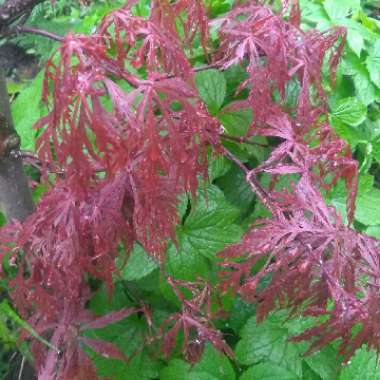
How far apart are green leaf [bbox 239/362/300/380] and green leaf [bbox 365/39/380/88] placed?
0.72m

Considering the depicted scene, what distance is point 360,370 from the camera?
99cm

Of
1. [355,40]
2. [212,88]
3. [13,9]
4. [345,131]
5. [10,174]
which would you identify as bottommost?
[345,131]

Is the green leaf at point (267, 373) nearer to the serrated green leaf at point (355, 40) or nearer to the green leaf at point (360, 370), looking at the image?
the green leaf at point (360, 370)

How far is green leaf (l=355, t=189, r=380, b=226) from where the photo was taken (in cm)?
114

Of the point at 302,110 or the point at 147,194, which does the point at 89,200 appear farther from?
the point at 302,110

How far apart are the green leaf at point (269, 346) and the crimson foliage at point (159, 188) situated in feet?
0.82

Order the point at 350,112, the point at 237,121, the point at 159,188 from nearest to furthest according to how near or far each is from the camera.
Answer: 1. the point at 159,188
2. the point at 237,121
3. the point at 350,112

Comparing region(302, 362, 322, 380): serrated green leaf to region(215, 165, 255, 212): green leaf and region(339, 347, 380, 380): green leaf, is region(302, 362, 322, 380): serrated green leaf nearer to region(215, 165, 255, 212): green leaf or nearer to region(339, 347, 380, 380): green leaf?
region(339, 347, 380, 380): green leaf

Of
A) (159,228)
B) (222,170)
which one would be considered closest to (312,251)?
(159,228)

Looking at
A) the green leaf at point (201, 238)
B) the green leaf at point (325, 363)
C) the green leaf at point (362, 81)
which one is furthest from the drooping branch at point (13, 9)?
the green leaf at point (362, 81)

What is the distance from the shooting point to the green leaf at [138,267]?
99 cm

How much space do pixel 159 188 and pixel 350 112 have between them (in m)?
0.76

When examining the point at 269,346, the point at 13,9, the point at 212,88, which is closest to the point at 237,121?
the point at 212,88

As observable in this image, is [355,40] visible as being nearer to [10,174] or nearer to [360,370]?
[360,370]
